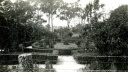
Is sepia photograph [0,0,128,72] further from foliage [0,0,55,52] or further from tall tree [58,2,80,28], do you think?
tall tree [58,2,80,28]

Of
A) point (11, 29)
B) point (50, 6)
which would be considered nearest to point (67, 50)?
point (11, 29)

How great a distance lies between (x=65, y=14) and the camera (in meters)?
54.9

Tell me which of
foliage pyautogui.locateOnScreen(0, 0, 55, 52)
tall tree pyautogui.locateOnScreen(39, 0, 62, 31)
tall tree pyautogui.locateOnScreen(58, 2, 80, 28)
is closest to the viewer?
foliage pyautogui.locateOnScreen(0, 0, 55, 52)

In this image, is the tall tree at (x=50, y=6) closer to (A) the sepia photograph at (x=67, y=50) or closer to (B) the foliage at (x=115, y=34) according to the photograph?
(A) the sepia photograph at (x=67, y=50)

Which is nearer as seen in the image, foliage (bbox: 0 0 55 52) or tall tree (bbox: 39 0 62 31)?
foliage (bbox: 0 0 55 52)

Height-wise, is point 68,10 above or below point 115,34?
above

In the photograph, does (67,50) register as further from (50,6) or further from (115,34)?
(50,6)

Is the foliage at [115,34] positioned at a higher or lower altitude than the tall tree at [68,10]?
lower

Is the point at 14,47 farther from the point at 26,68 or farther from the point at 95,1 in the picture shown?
the point at 95,1

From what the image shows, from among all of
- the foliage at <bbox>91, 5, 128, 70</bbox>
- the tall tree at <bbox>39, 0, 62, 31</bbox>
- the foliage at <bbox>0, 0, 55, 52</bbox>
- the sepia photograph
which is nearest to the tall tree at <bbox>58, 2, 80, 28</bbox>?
the tall tree at <bbox>39, 0, 62, 31</bbox>

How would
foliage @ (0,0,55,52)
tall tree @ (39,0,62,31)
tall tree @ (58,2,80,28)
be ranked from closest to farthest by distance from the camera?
foliage @ (0,0,55,52) < tall tree @ (39,0,62,31) < tall tree @ (58,2,80,28)

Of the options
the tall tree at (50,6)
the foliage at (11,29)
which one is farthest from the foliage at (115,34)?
the tall tree at (50,6)

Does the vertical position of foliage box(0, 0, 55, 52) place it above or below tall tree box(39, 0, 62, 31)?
below

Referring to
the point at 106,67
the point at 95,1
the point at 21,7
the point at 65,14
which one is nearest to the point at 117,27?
the point at 106,67
